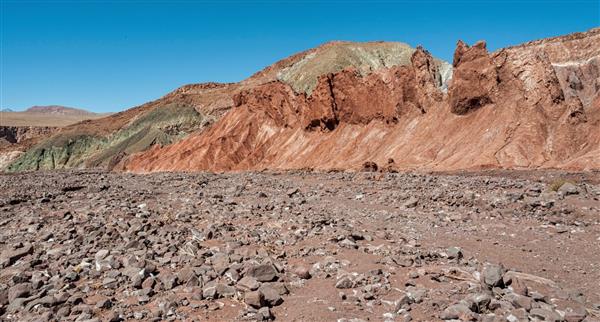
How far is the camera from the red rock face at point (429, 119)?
31.4 meters

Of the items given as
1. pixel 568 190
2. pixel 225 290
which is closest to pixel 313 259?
pixel 225 290

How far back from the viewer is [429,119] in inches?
1596

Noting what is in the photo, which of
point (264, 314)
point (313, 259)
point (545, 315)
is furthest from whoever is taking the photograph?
point (313, 259)

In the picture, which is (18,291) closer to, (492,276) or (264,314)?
(264,314)

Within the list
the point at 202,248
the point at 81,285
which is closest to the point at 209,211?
the point at 202,248

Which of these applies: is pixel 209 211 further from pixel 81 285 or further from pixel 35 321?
pixel 35 321

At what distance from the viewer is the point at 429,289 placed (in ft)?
25.5

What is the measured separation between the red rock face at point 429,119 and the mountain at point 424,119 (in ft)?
0.34

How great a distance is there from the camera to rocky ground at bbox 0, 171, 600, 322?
7.24m

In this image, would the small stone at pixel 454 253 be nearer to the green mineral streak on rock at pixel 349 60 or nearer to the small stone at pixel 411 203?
the small stone at pixel 411 203

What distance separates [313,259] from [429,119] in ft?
109

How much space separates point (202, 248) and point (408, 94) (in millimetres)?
36759

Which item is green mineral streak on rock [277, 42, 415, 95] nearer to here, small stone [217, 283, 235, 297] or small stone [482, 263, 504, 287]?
small stone [482, 263, 504, 287]

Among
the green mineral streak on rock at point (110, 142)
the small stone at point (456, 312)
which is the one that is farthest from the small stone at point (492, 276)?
the green mineral streak on rock at point (110, 142)
